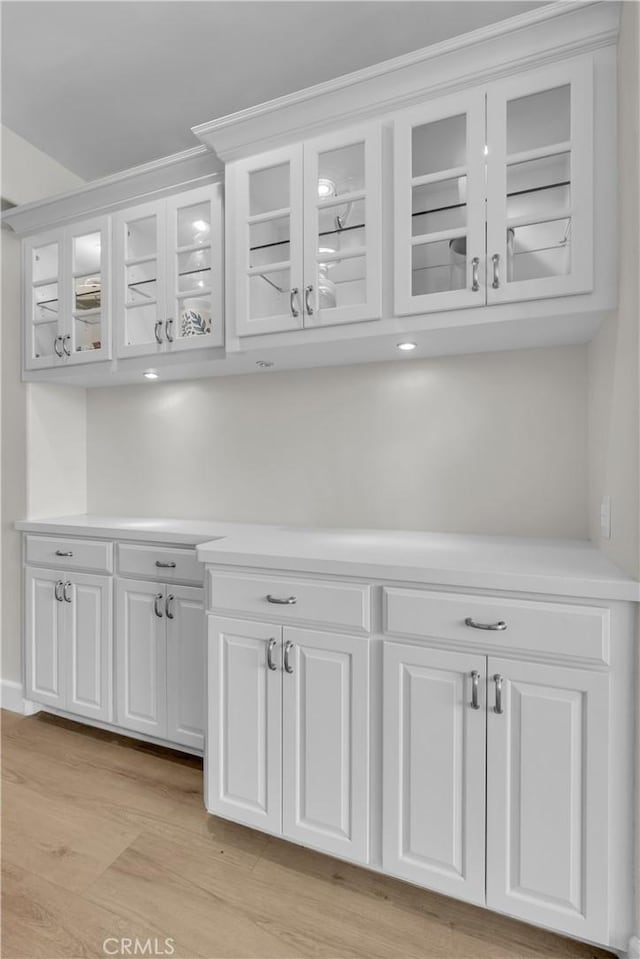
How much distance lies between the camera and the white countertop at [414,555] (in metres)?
1.23

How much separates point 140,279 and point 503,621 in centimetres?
205

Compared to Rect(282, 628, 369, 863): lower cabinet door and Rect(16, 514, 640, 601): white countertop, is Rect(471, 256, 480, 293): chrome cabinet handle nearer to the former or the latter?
Rect(16, 514, 640, 601): white countertop

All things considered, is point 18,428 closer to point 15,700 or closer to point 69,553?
point 69,553

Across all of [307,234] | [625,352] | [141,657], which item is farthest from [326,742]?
[307,234]

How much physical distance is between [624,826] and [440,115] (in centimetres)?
203

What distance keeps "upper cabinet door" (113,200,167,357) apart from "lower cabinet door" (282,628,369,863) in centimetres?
145

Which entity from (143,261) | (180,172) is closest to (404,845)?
(143,261)

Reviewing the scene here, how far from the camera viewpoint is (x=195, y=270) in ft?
6.78

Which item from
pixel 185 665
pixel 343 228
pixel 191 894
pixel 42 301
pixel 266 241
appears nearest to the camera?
pixel 191 894

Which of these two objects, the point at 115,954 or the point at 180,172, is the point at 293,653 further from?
the point at 180,172

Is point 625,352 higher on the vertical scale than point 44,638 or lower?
higher

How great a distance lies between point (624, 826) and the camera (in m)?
1.18

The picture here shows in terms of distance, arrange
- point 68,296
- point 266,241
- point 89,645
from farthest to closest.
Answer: point 68,296
point 89,645
point 266,241

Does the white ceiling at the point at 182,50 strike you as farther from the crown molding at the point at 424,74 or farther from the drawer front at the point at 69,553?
the drawer front at the point at 69,553
